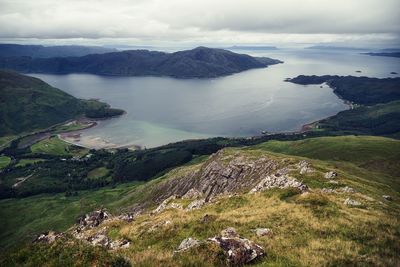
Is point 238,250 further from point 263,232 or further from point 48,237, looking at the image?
point 48,237

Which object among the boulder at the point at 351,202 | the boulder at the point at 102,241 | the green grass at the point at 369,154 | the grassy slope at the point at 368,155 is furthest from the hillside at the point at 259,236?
the green grass at the point at 369,154

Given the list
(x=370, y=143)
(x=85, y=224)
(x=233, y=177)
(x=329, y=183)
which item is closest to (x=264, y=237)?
(x=329, y=183)

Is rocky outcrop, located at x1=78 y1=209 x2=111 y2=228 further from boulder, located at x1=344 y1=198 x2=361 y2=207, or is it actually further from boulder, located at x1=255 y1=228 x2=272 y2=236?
boulder, located at x1=344 y1=198 x2=361 y2=207

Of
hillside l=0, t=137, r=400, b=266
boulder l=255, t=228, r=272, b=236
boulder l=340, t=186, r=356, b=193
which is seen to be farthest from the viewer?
boulder l=340, t=186, r=356, b=193

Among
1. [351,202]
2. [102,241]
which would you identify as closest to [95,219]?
[102,241]

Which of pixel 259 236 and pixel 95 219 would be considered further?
pixel 95 219

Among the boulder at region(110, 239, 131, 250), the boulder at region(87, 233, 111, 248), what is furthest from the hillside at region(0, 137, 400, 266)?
the boulder at region(87, 233, 111, 248)

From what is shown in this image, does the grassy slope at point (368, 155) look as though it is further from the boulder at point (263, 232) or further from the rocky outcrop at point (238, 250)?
the rocky outcrop at point (238, 250)

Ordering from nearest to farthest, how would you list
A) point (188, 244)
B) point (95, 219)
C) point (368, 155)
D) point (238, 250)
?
point (238, 250)
point (188, 244)
point (95, 219)
point (368, 155)
